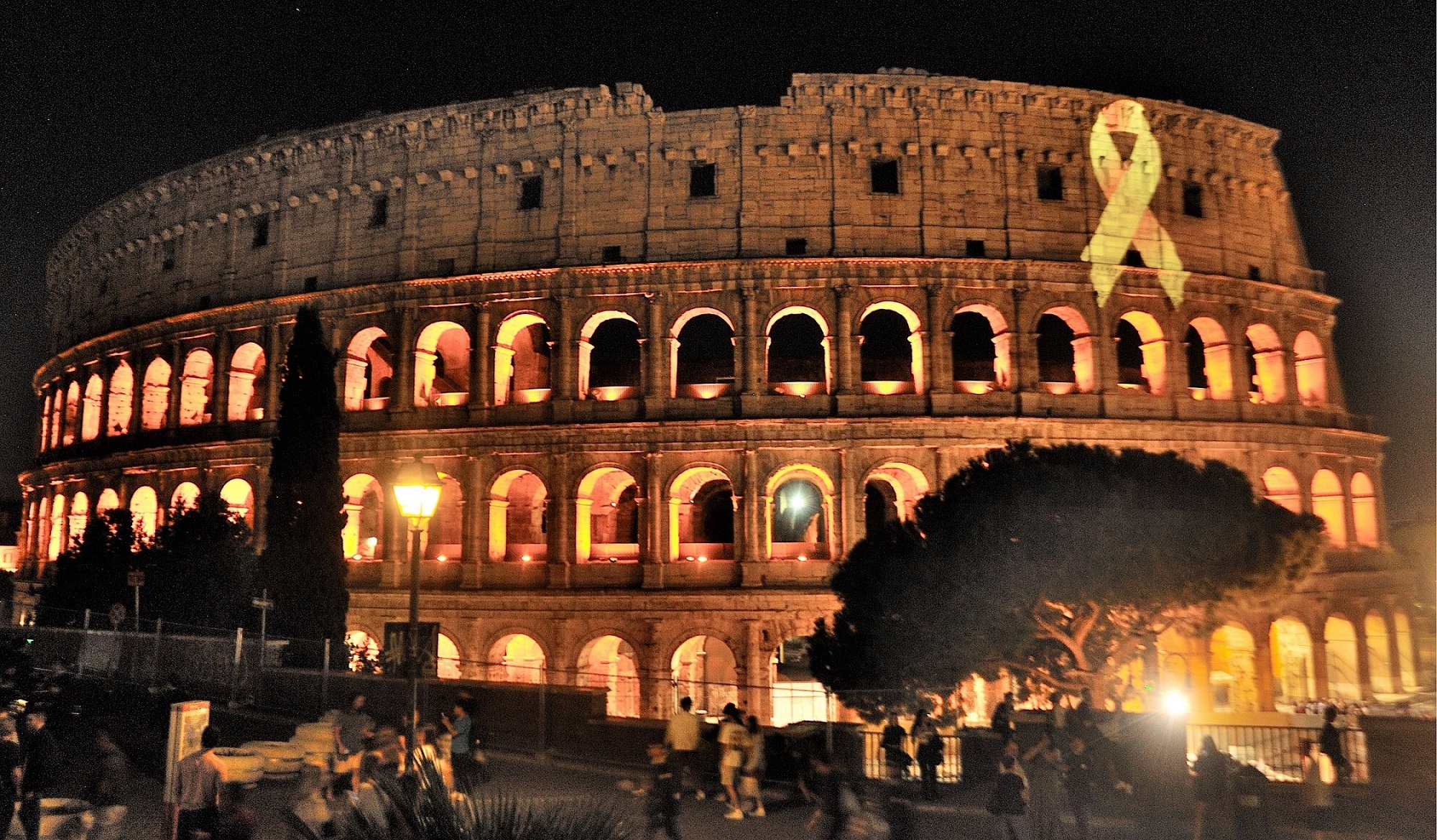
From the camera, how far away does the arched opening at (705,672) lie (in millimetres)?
24391

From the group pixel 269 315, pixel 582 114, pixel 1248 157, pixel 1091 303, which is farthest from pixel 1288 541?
pixel 269 315

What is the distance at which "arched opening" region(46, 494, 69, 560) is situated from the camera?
33.6m

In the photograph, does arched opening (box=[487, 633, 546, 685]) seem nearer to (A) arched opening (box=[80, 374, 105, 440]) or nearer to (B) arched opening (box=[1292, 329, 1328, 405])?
(A) arched opening (box=[80, 374, 105, 440])

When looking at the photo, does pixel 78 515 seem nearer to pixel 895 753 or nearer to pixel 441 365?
pixel 441 365

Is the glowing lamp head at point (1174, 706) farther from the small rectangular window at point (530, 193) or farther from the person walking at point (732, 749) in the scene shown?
the small rectangular window at point (530, 193)

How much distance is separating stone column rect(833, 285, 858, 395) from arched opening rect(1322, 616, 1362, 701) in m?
13.7

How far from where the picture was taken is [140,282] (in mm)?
32031

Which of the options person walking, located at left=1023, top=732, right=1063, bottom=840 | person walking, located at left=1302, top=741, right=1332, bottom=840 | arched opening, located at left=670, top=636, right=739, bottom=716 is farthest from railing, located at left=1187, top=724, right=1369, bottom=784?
arched opening, located at left=670, top=636, right=739, bottom=716

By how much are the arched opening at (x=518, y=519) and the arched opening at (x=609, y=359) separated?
2811 mm

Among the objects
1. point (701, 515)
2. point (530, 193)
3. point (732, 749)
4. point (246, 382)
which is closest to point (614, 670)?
point (701, 515)

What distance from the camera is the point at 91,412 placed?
111ft

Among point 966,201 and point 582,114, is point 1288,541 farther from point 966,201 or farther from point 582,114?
point 582,114

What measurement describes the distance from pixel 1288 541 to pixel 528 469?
16023mm

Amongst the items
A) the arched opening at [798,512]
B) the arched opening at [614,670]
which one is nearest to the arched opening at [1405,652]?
the arched opening at [798,512]
